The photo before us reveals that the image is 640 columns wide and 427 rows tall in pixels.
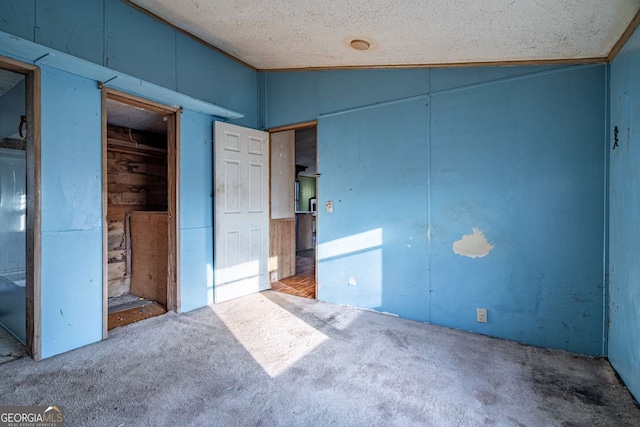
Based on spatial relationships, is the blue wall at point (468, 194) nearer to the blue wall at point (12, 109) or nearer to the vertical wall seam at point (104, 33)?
the vertical wall seam at point (104, 33)

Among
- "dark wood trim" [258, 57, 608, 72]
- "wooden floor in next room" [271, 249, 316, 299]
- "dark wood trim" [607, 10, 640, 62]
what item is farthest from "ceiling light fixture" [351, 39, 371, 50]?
"wooden floor in next room" [271, 249, 316, 299]

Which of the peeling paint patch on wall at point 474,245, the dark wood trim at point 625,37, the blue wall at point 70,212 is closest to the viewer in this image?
the dark wood trim at point 625,37

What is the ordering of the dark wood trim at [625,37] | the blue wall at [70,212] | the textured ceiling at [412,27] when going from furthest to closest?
1. the blue wall at [70,212]
2. the textured ceiling at [412,27]
3. the dark wood trim at [625,37]

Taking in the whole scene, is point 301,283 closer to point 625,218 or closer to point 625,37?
point 625,218

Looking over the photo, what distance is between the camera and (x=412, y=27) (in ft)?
7.74

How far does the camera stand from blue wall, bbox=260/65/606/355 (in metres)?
2.39

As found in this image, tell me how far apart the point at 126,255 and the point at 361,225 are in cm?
311

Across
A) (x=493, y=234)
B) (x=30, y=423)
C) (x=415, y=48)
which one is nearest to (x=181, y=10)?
(x=415, y=48)

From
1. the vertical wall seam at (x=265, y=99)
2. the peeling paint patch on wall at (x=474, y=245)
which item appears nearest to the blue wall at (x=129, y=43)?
the vertical wall seam at (x=265, y=99)

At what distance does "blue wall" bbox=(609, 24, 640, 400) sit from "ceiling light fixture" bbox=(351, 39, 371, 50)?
1812 millimetres

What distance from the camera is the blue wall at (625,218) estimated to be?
72.9 inches

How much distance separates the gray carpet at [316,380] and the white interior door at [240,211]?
96 cm

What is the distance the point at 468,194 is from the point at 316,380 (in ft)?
6.70

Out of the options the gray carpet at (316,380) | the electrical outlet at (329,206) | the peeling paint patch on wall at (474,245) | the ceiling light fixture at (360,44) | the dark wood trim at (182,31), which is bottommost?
the gray carpet at (316,380)
